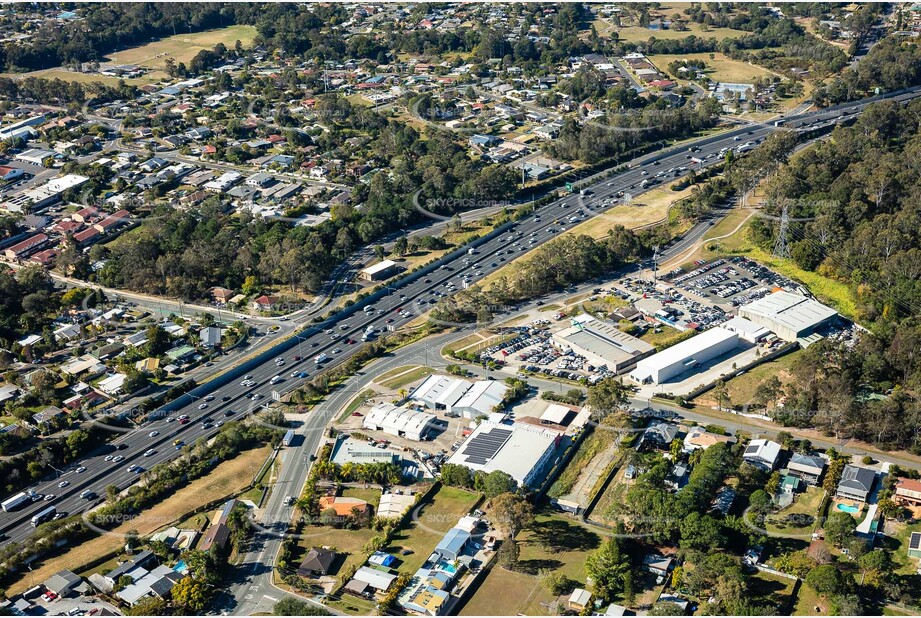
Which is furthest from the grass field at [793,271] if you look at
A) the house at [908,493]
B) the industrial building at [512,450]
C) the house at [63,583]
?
the house at [63,583]

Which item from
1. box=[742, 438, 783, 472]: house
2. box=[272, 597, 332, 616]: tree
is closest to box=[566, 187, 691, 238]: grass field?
box=[742, 438, 783, 472]: house

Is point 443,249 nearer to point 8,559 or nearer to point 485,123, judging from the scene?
point 485,123

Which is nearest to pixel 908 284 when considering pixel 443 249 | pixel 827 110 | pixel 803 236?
pixel 803 236

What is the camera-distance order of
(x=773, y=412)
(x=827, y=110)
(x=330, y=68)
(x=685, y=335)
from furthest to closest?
(x=330, y=68)
(x=827, y=110)
(x=685, y=335)
(x=773, y=412)

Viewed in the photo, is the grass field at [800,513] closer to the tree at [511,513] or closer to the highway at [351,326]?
the tree at [511,513]

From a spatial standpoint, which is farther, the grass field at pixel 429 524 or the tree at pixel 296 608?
the grass field at pixel 429 524

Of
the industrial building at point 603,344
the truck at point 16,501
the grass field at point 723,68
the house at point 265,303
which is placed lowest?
the truck at point 16,501

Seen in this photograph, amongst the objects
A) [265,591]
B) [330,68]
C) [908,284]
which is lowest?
[265,591]
